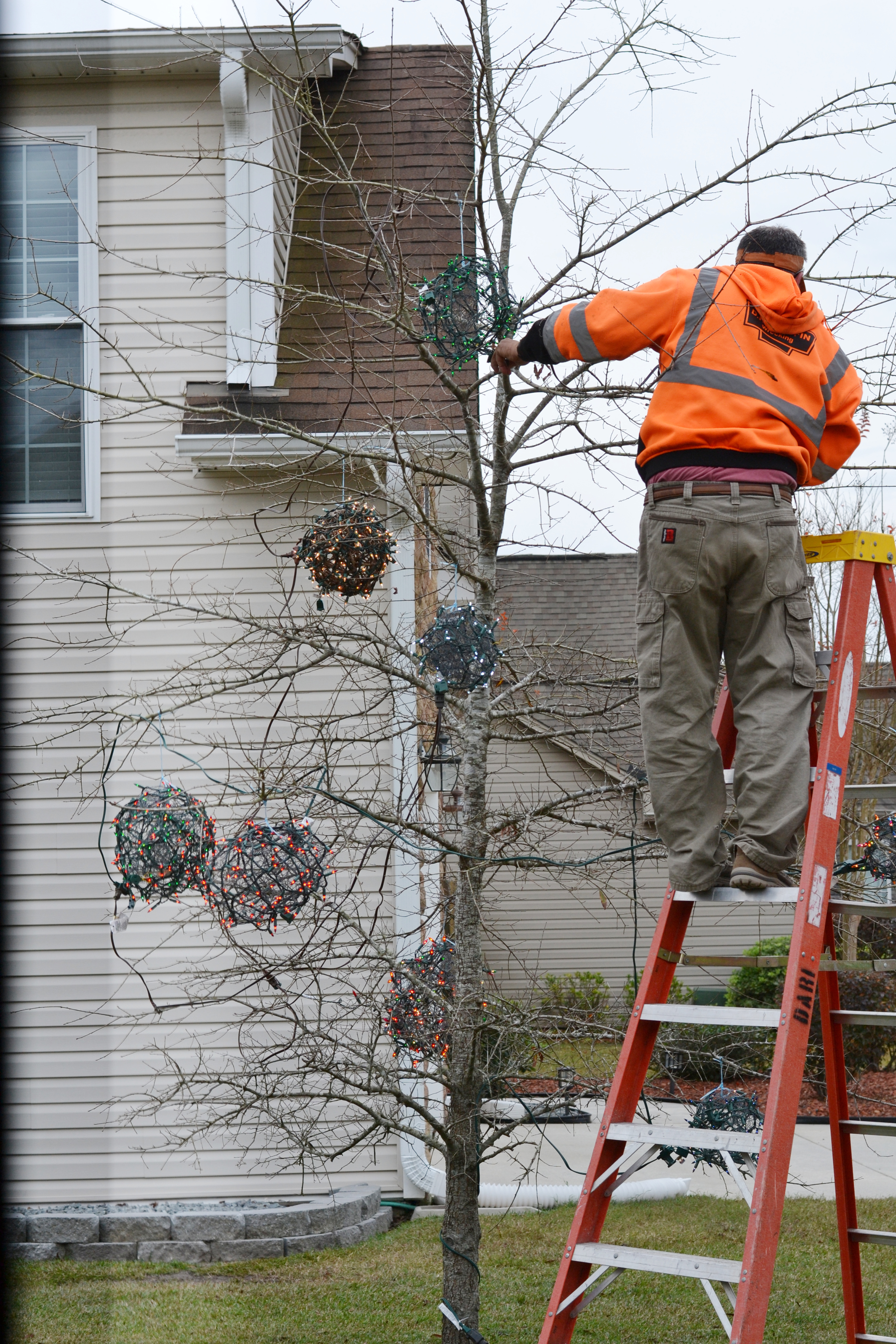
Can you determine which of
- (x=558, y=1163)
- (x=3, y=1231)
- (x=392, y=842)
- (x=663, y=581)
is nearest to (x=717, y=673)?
(x=663, y=581)

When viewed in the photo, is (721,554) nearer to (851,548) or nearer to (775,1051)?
(851,548)

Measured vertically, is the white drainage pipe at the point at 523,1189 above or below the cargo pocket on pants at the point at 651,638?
below

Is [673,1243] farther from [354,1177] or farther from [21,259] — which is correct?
[21,259]

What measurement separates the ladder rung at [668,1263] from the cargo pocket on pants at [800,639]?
1287 millimetres

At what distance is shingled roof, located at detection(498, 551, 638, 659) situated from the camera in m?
14.1

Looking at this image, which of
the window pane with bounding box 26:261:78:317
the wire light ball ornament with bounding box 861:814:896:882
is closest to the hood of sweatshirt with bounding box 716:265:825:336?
the wire light ball ornament with bounding box 861:814:896:882

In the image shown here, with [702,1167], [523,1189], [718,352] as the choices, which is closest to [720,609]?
[718,352]

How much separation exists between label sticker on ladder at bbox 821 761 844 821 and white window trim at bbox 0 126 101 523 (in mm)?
4207

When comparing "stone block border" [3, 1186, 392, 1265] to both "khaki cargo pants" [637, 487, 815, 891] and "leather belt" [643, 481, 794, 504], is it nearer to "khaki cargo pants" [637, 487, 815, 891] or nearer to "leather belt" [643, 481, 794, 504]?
"khaki cargo pants" [637, 487, 815, 891]

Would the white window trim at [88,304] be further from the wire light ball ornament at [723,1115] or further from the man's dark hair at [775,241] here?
the wire light ball ornament at [723,1115]

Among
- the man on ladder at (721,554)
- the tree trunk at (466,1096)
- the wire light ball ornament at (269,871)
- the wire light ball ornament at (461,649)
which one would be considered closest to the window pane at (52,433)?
the wire light ball ornament at (269,871)

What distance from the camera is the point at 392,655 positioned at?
461 cm

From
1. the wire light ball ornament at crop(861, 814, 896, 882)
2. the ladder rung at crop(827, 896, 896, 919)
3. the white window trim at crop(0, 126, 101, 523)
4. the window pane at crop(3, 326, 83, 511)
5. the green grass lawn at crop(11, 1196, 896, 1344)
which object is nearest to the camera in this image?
the ladder rung at crop(827, 896, 896, 919)

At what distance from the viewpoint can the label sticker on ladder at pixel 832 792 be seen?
2928 mm
